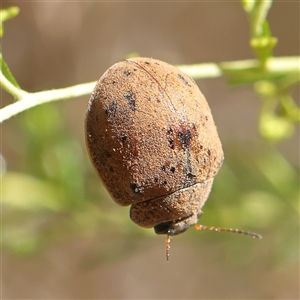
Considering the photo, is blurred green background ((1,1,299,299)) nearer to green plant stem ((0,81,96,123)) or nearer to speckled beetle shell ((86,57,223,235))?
speckled beetle shell ((86,57,223,235))

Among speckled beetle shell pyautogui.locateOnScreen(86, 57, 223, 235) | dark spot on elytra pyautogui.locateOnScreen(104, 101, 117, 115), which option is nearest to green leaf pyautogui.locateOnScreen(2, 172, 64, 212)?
speckled beetle shell pyautogui.locateOnScreen(86, 57, 223, 235)

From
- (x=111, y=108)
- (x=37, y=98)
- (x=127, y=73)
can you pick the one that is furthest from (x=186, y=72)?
(x=37, y=98)

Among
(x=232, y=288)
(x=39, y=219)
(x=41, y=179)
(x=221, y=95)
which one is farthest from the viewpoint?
(x=221, y=95)

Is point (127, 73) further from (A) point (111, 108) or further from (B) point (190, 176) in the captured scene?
(B) point (190, 176)

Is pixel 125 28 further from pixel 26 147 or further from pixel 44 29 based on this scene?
pixel 26 147

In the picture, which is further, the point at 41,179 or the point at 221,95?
the point at 221,95

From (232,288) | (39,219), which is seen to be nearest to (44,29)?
(39,219)

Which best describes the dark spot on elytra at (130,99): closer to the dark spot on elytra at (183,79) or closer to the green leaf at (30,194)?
the dark spot on elytra at (183,79)
